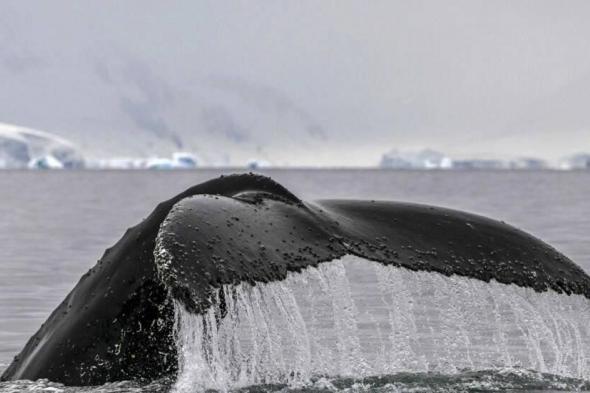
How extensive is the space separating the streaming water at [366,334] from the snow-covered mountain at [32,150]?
126958 millimetres

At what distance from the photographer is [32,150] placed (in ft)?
461

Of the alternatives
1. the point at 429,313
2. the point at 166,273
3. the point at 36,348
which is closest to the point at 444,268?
the point at 166,273

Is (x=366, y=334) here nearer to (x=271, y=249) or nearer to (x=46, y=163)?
(x=271, y=249)

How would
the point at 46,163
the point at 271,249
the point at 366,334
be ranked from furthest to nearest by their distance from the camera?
the point at 46,163 < the point at 366,334 < the point at 271,249

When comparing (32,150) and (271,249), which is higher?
(32,150)

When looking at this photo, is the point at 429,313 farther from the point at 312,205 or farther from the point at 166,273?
the point at 166,273

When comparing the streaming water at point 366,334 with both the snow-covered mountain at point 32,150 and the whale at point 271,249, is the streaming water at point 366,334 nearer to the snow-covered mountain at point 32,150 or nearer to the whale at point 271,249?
the whale at point 271,249

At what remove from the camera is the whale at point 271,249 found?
195 inches

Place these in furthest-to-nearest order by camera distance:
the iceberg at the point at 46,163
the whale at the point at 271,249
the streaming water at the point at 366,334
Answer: the iceberg at the point at 46,163
the whale at the point at 271,249
the streaming water at the point at 366,334

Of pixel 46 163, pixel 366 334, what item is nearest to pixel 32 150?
pixel 46 163

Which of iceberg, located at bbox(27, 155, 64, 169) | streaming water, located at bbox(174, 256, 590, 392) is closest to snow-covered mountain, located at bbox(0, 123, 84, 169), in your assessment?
iceberg, located at bbox(27, 155, 64, 169)

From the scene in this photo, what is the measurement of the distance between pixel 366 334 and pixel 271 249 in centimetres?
538

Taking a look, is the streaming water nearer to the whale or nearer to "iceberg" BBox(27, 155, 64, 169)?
the whale

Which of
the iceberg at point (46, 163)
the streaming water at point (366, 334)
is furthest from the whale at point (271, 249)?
the iceberg at point (46, 163)
